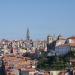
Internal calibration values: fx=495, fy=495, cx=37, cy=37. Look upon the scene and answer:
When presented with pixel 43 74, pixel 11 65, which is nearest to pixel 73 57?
pixel 11 65

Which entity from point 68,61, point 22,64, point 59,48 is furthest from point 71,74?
point 59,48

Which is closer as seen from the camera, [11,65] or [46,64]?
[46,64]

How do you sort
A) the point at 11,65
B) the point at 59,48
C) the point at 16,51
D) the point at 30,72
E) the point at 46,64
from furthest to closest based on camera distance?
the point at 16,51 → the point at 59,48 → the point at 11,65 → the point at 46,64 → the point at 30,72

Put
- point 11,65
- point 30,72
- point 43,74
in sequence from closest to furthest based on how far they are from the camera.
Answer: point 43,74, point 30,72, point 11,65

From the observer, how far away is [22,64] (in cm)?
2825

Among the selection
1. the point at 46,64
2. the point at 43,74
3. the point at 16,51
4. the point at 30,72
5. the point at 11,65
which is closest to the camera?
the point at 43,74

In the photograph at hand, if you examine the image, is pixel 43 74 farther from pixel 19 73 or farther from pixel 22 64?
pixel 22 64

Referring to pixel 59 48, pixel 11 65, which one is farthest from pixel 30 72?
pixel 59 48

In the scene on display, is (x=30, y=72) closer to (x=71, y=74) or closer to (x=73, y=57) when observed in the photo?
(x=71, y=74)

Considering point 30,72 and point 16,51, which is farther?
point 16,51

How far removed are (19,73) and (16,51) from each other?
2398 centimetres

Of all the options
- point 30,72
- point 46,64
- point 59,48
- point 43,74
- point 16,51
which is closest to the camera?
point 43,74

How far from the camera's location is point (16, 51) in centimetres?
4762

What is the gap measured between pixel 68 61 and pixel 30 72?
4.26 m
